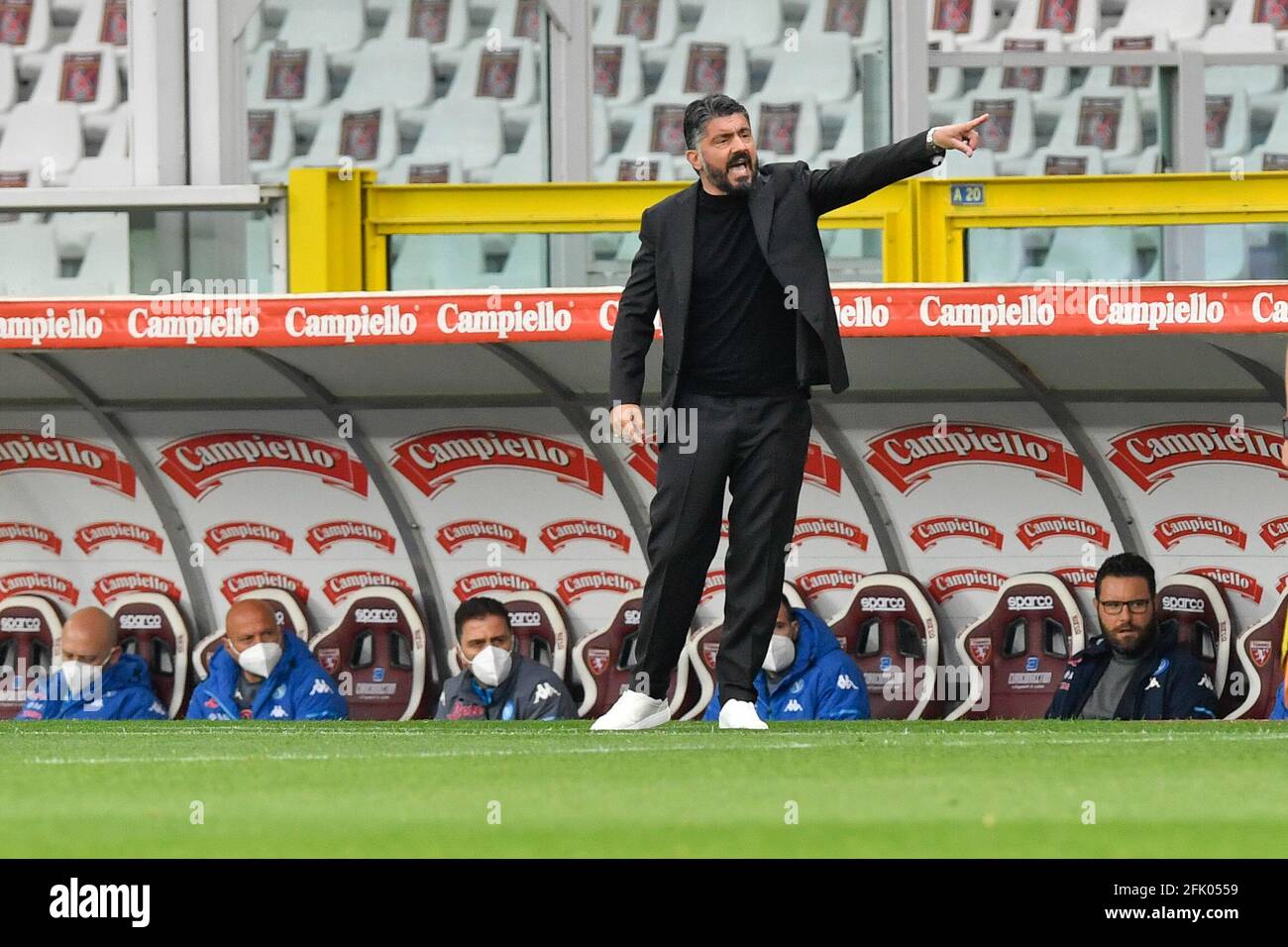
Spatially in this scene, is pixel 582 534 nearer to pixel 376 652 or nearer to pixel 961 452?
pixel 376 652

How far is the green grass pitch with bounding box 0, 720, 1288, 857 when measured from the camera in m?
3.77

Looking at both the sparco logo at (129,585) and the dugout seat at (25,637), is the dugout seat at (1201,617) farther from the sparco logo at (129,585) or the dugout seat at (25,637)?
the dugout seat at (25,637)

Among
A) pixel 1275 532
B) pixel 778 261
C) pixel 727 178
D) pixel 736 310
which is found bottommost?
pixel 1275 532

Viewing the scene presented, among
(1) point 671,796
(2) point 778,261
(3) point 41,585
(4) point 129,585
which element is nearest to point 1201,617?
(2) point 778,261

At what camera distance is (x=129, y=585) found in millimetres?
10469

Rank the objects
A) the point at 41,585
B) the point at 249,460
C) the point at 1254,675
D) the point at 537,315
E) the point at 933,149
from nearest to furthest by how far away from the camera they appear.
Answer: the point at 933,149, the point at 537,315, the point at 1254,675, the point at 249,460, the point at 41,585

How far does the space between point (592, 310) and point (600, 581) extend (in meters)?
2.08

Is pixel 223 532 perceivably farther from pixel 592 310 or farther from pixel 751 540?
pixel 751 540

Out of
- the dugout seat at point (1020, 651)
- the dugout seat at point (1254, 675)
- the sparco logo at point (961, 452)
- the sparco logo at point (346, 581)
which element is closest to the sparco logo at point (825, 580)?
the sparco logo at point (961, 452)

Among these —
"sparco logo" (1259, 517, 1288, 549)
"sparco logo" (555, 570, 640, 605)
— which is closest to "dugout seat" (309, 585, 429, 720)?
"sparco logo" (555, 570, 640, 605)

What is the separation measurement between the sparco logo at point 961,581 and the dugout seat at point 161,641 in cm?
344

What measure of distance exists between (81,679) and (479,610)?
1928mm

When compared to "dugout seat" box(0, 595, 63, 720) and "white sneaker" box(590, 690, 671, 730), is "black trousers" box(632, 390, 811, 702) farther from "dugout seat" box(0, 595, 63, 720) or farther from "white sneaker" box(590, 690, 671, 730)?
"dugout seat" box(0, 595, 63, 720)

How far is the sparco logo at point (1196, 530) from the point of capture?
9.62m
